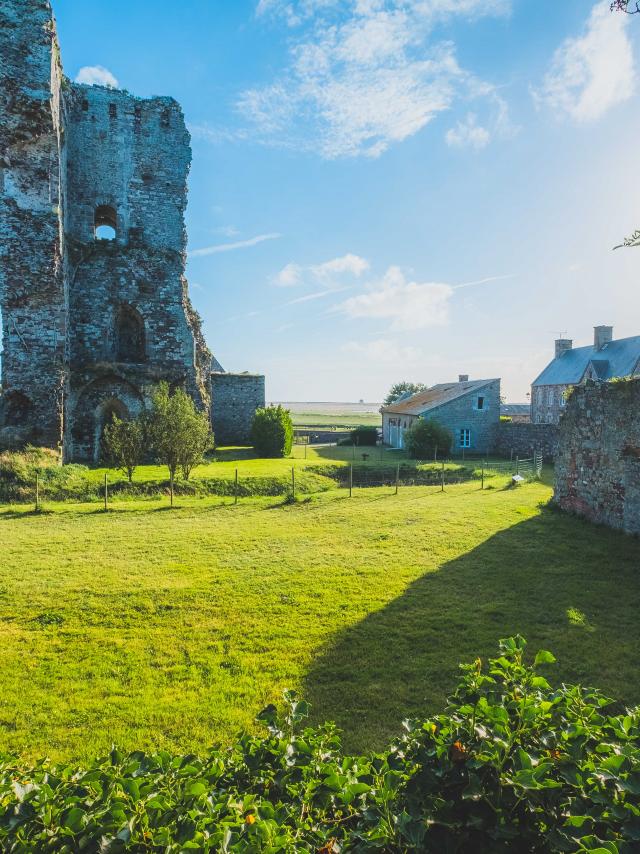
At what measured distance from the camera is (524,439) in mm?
30125

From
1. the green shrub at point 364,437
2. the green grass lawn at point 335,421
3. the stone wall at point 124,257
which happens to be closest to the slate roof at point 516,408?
the green grass lawn at point 335,421

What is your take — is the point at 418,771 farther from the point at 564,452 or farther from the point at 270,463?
the point at 270,463

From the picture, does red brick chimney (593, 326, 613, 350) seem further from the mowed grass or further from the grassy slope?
the mowed grass

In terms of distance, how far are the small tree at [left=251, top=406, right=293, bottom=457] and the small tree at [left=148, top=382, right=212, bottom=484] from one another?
9.63m

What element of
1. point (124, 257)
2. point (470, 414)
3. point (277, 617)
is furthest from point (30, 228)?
point (470, 414)

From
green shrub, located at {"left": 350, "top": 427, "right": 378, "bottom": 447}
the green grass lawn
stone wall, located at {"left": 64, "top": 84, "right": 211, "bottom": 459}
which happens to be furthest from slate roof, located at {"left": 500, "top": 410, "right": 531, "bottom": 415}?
→ stone wall, located at {"left": 64, "top": 84, "right": 211, "bottom": 459}

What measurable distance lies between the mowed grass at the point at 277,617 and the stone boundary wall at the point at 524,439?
54.1ft

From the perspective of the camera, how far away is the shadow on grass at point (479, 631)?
5.13m

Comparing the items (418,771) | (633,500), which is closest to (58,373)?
(633,500)

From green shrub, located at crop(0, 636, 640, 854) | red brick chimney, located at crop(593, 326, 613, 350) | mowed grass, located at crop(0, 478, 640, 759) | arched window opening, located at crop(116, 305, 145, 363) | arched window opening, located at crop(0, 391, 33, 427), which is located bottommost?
mowed grass, located at crop(0, 478, 640, 759)

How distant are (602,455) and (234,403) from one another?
23415 mm

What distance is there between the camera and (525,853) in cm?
176

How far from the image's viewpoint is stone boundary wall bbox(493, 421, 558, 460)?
90.9 ft

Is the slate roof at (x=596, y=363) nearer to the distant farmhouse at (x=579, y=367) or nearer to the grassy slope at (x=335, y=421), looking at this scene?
the distant farmhouse at (x=579, y=367)
